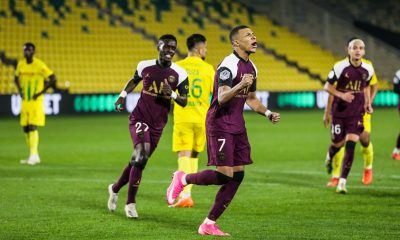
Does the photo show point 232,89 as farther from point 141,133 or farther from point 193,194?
point 193,194

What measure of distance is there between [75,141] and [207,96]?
412 inches

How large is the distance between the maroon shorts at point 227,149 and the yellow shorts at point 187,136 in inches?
96.1

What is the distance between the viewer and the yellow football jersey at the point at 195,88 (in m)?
11.5

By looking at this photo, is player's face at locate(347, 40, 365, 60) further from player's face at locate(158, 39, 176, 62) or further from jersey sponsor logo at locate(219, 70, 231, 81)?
jersey sponsor logo at locate(219, 70, 231, 81)

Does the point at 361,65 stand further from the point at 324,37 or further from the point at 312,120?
the point at 324,37

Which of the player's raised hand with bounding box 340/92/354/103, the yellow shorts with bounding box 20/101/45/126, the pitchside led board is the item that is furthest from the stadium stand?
the player's raised hand with bounding box 340/92/354/103

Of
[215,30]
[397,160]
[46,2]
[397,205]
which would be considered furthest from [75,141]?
[215,30]

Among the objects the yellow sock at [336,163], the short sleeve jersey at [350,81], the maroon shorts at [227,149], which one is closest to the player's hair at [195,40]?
the short sleeve jersey at [350,81]

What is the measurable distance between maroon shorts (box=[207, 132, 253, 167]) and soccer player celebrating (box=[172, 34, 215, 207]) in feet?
8.01

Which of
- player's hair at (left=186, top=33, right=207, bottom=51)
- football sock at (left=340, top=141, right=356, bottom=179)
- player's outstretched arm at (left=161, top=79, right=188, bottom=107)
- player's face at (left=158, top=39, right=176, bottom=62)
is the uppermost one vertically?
player's hair at (left=186, top=33, right=207, bottom=51)

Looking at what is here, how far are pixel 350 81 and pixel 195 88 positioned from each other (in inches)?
103

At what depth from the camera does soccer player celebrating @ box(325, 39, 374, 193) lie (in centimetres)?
1274

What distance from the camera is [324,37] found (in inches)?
1645

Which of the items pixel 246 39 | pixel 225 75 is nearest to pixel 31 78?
pixel 246 39
